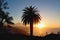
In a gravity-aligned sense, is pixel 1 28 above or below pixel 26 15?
below

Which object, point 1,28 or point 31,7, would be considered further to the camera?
point 31,7

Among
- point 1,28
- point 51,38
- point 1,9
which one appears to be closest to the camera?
point 51,38

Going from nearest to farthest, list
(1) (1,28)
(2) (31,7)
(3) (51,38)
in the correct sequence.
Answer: (3) (51,38) → (1) (1,28) → (2) (31,7)

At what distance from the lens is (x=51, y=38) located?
4462 centimetres

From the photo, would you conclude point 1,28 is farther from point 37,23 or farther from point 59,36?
point 59,36

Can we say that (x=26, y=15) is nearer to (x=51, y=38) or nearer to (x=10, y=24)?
(x=10, y=24)

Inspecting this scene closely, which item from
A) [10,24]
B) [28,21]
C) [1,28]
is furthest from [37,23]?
[1,28]

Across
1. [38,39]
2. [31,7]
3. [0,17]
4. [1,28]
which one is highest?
[31,7]

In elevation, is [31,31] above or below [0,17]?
below

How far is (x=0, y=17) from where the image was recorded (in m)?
55.4

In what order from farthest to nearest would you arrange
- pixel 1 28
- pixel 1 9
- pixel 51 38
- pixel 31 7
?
pixel 31 7 < pixel 1 9 < pixel 1 28 < pixel 51 38

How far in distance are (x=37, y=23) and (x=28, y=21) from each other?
135 inches

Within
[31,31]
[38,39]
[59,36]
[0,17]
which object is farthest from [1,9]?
[59,36]

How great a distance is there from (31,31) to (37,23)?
477 centimetres
